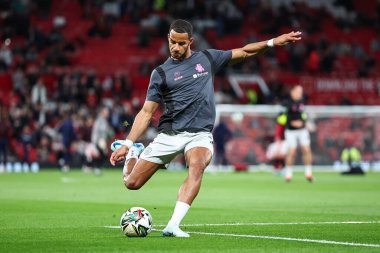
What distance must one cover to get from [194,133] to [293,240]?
6.01 ft

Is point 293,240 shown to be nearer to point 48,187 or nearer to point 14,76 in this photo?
point 48,187

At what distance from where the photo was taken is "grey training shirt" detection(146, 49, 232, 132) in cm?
1145

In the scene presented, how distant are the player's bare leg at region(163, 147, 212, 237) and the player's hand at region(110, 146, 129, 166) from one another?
31.0 inches

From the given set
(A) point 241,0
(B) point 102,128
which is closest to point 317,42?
(A) point 241,0

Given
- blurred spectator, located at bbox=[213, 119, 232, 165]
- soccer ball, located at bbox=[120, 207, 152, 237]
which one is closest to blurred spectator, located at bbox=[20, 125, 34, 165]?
blurred spectator, located at bbox=[213, 119, 232, 165]

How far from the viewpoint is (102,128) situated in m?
35.2

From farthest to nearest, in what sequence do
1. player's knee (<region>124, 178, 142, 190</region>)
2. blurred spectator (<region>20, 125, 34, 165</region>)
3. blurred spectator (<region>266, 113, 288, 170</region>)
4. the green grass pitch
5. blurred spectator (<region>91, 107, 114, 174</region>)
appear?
1. blurred spectator (<region>20, 125, 34, 165</region>)
2. blurred spectator (<region>91, 107, 114, 174</region>)
3. blurred spectator (<region>266, 113, 288, 170</region>)
4. player's knee (<region>124, 178, 142, 190</region>)
5. the green grass pitch

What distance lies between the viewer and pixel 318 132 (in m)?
40.2

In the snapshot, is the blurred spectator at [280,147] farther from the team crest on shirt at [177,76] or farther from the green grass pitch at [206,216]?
the team crest on shirt at [177,76]

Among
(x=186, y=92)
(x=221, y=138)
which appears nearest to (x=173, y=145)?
(x=186, y=92)

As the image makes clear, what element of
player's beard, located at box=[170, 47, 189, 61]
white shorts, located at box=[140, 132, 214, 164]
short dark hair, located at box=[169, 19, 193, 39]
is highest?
short dark hair, located at box=[169, 19, 193, 39]

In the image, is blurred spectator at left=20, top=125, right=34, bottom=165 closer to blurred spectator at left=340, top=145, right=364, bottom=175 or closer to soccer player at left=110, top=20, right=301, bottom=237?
blurred spectator at left=340, top=145, right=364, bottom=175

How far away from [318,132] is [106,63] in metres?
9.68

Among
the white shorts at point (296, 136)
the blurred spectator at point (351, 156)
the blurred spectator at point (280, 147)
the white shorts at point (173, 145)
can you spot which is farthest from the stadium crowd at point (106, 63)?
the white shorts at point (173, 145)
